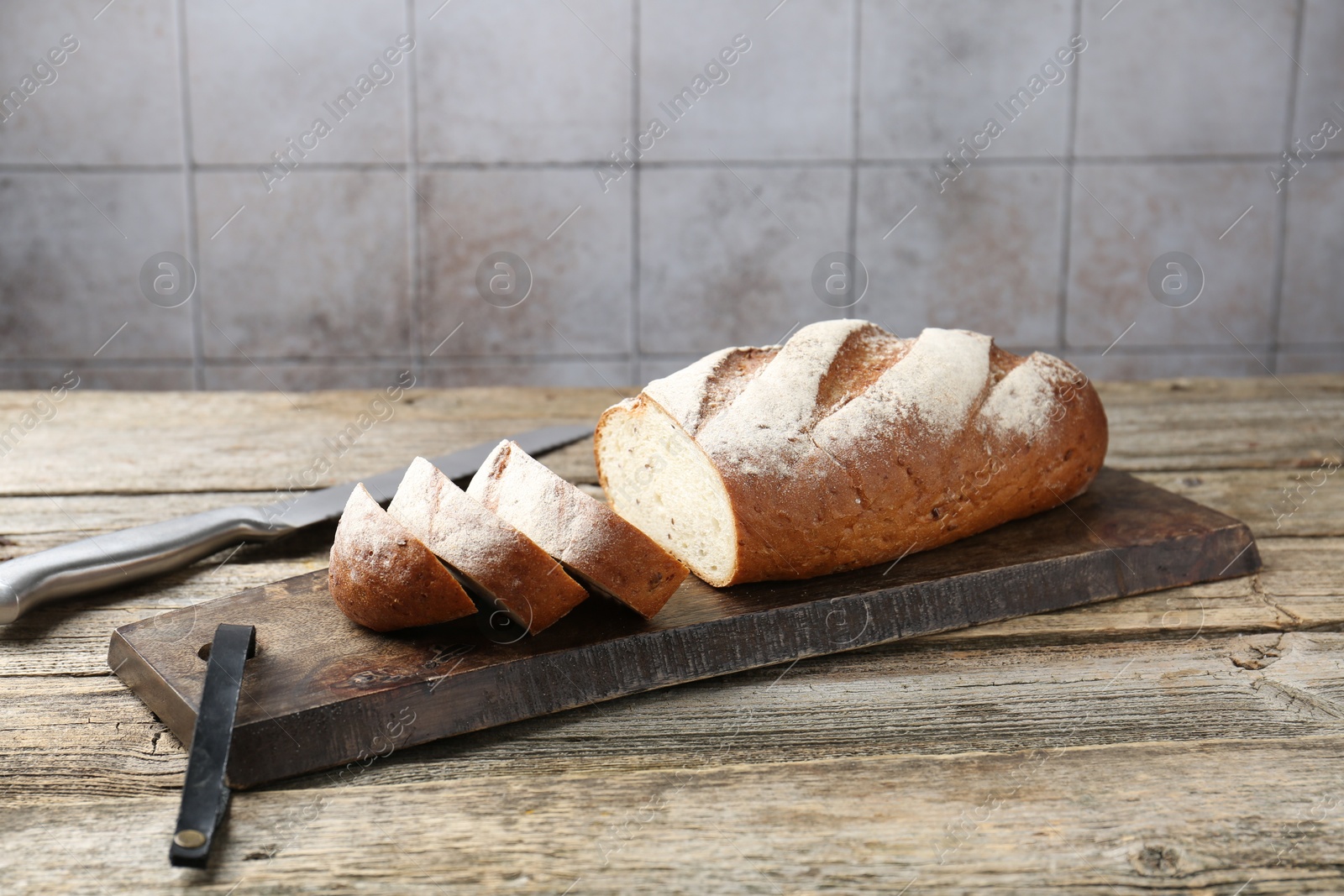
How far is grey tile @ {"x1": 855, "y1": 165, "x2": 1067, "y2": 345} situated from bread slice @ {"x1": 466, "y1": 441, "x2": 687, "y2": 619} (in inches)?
94.2

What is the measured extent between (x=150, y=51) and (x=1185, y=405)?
3016mm

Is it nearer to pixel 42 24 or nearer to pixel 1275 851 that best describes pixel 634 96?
pixel 42 24

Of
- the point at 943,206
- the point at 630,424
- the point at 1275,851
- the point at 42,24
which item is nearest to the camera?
the point at 1275,851

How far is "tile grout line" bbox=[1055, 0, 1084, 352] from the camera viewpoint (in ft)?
11.0

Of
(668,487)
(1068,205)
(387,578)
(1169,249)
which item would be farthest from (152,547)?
(1169,249)

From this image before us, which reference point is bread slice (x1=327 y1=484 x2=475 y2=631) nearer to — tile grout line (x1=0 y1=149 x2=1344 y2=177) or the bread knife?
the bread knife

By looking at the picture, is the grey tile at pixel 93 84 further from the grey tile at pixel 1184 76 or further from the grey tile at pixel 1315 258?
the grey tile at pixel 1315 258

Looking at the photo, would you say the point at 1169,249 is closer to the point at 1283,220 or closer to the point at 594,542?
the point at 1283,220

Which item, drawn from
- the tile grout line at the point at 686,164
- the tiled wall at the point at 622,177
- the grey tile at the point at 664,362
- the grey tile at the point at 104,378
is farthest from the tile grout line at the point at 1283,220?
the grey tile at the point at 104,378

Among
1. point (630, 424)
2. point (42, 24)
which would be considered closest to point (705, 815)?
point (630, 424)

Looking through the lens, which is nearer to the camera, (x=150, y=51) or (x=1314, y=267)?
(x=150, y=51)

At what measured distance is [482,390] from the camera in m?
2.52

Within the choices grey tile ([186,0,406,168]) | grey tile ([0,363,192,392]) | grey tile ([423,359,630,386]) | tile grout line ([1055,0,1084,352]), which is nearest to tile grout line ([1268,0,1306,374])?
tile grout line ([1055,0,1084,352])

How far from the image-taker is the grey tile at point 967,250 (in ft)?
11.2
